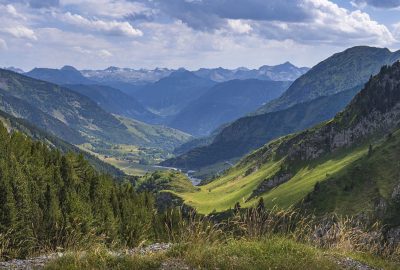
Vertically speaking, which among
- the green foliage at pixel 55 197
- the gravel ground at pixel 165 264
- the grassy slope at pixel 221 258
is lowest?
the green foliage at pixel 55 197

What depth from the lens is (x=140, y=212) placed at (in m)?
85.4

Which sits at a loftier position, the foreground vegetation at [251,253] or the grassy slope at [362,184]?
the foreground vegetation at [251,253]

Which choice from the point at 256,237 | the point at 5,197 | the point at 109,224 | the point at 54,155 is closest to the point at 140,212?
the point at 109,224

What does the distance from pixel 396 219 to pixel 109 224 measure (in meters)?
48.9

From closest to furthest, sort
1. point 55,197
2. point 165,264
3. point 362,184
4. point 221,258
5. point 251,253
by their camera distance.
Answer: point 221,258 < point 165,264 < point 251,253 < point 55,197 < point 362,184

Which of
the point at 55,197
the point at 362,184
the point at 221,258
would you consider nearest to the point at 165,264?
the point at 221,258

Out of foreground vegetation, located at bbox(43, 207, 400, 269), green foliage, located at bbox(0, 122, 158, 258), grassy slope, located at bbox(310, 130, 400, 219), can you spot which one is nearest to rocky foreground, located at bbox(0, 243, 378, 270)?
foreground vegetation, located at bbox(43, 207, 400, 269)

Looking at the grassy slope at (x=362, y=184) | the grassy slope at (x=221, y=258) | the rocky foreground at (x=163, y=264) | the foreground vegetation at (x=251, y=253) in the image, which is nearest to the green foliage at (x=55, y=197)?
the foreground vegetation at (x=251, y=253)

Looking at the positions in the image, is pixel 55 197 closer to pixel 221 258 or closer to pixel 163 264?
pixel 163 264

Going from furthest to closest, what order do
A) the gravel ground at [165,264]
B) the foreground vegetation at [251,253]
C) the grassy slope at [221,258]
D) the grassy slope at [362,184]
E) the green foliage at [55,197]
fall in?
the grassy slope at [362,184]
the green foliage at [55,197]
the gravel ground at [165,264]
the foreground vegetation at [251,253]
the grassy slope at [221,258]

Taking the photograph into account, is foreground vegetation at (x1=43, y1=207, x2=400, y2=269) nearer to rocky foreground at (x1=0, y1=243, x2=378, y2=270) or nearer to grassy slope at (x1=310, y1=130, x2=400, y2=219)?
rocky foreground at (x1=0, y1=243, x2=378, y2=270)

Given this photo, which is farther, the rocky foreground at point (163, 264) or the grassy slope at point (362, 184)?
the grassy slope at point (362, 184)

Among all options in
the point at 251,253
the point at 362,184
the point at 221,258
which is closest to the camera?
the point at 221,258

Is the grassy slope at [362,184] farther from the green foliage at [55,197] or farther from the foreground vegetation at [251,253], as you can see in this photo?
the foreground vegetation at [251,253]
